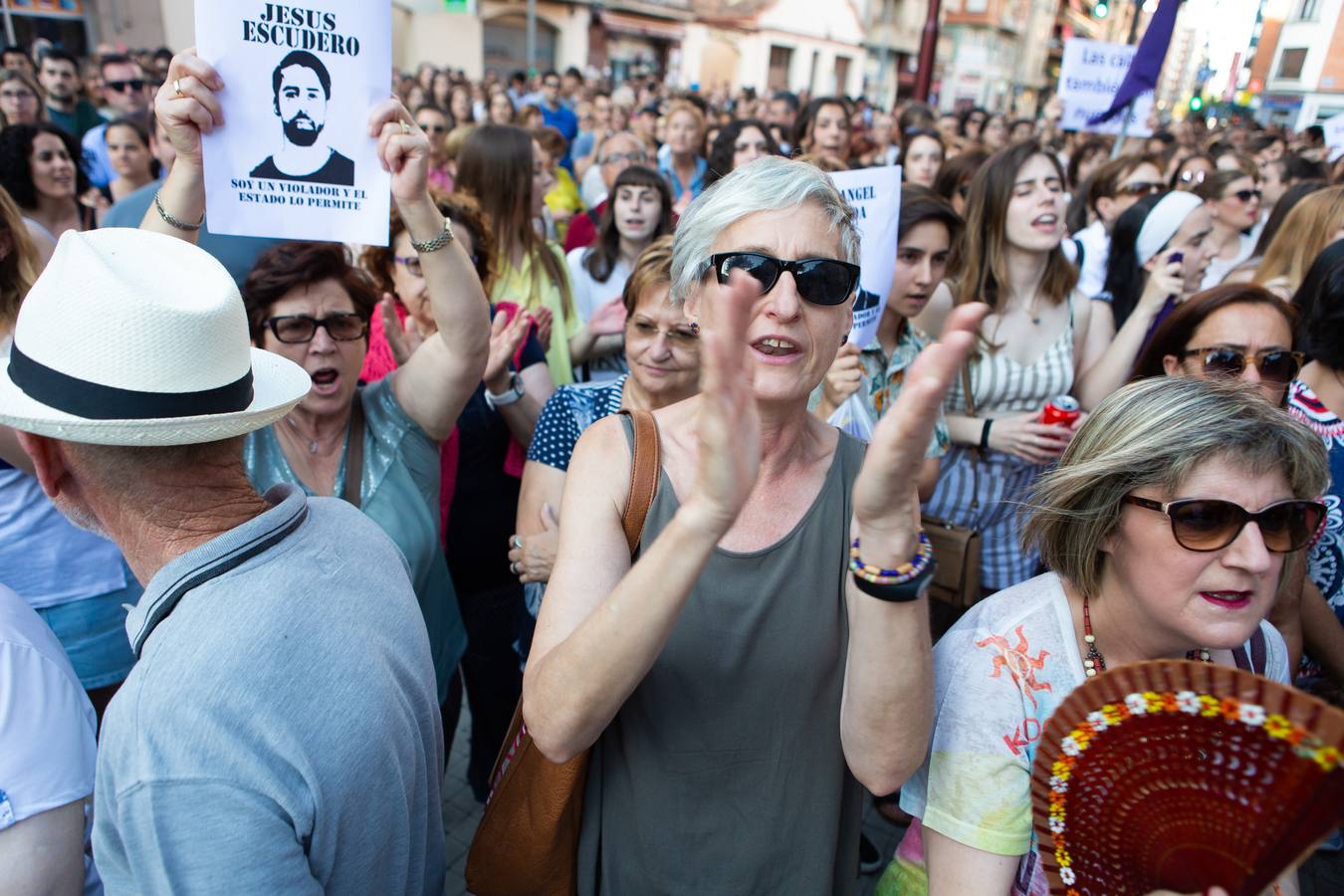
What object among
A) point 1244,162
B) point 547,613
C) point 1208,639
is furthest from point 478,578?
point 1244,162

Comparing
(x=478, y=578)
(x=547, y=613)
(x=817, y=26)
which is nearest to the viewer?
(x=547, y=613)

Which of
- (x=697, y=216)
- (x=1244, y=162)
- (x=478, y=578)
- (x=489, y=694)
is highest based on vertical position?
(x=1244, y=162)

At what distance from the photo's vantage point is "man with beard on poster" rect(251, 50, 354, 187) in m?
1.94

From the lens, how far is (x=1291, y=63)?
36.8 m

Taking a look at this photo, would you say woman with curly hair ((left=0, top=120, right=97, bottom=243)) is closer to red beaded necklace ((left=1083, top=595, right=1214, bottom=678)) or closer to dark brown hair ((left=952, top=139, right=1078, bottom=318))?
dark brown hair ((left=952, top=139, right=1078, bottom=318))

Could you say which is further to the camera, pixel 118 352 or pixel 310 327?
pixel 310 327

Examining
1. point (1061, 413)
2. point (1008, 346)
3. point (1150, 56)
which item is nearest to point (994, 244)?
point (1008, 346)

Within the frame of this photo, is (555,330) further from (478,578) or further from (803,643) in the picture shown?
(803,643)

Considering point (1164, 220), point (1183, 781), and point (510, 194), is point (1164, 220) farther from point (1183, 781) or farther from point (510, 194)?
point (1183, 781)

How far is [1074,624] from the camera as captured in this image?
4.86 ft

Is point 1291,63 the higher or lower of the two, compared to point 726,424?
Result: higher

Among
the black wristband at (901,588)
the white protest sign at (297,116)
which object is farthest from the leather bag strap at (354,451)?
the black wristband at (901,588)

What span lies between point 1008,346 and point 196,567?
2987mm

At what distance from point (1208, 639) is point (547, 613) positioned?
110 cm
